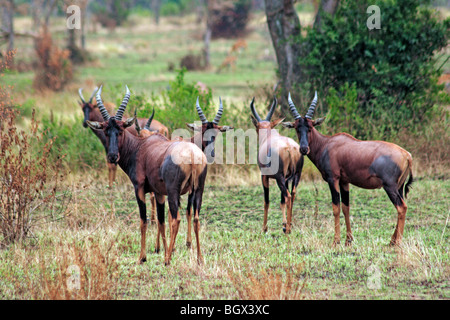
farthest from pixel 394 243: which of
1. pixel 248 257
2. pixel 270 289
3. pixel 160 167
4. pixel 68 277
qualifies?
pixel 68 277

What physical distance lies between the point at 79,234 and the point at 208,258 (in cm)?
217

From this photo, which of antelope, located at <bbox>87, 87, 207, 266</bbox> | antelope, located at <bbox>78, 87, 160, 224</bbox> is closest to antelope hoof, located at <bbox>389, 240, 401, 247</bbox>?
antelope, located at <bbox>87, 87, 207, 266</bbox>

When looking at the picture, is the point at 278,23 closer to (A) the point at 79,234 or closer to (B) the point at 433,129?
(B) the point at 433,129

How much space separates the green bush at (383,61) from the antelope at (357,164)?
5030 millimetres

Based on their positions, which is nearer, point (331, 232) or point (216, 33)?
point (331, 232)

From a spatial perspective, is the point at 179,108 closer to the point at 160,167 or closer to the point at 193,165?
the point at 160,167

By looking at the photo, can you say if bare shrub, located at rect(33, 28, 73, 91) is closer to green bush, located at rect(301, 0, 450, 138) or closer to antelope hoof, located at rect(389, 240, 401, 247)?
green bush, located at rect(301, 0, 450, 138)

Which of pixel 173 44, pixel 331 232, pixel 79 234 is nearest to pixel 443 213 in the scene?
pixel 331 232

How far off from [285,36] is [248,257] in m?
8.78

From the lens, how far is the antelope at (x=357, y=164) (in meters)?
7.85

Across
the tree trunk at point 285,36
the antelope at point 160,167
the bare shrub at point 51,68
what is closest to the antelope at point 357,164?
the antelope at point 160,167

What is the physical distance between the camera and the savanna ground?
21.2 feet

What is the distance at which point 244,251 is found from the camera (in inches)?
320
